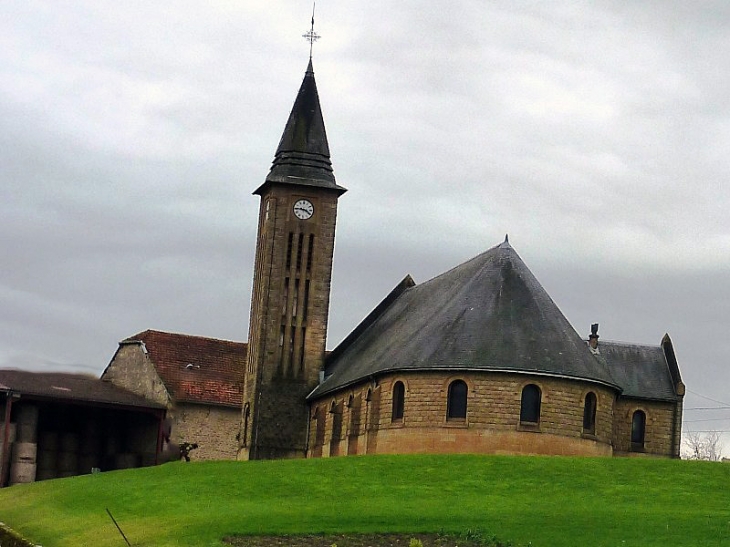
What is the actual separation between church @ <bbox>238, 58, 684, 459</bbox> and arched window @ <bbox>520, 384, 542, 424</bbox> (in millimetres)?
47

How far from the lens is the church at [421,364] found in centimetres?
4919

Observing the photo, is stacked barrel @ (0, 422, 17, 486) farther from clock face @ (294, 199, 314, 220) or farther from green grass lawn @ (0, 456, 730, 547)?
clock face @ (294, 199, 314, 220)

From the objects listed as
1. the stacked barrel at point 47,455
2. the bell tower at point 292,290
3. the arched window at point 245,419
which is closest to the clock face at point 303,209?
the bell tower at point 292,290

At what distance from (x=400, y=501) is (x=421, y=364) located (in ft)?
50.3

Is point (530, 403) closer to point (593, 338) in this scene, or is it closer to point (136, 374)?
point (593, 338)

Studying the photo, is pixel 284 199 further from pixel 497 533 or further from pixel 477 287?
pixel 497 533

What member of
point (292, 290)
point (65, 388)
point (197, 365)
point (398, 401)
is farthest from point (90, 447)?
point (398, 401)

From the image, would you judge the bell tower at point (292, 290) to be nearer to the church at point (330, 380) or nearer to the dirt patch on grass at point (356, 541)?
the church at point (330, 380)

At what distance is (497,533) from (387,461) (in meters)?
10.8

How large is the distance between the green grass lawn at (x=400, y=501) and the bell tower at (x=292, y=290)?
1617cm

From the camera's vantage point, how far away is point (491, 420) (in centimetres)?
4894

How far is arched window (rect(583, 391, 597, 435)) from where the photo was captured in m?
50.0

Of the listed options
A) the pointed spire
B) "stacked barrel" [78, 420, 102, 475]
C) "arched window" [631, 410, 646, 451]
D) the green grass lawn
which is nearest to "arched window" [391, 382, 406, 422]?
the green grass lawn

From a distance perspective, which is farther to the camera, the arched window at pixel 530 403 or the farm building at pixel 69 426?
the farm building at pixel 69 426
